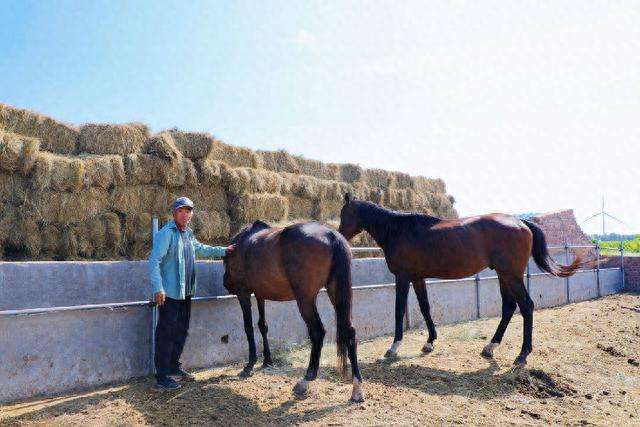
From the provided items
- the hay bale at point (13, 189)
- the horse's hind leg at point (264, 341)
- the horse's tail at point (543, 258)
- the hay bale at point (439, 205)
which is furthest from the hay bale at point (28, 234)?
the hay bale at point (439, 205)

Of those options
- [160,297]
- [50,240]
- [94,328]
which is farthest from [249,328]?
[50,240]

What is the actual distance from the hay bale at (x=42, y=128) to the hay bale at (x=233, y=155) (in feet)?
7.85

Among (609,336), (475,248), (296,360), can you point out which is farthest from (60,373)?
(609,336)

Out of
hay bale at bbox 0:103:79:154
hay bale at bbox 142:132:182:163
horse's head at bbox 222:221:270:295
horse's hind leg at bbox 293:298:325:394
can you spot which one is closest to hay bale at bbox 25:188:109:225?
hay bale at bbox 0:103:79:154

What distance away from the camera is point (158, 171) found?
843cm

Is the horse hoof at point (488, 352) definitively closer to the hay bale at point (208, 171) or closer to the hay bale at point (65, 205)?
the hay bale at point (208, 171)

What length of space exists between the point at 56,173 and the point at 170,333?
411cm

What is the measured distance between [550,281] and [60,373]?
10927mm

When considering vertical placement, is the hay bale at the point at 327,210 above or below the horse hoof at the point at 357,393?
above

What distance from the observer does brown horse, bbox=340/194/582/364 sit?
6.05 metres

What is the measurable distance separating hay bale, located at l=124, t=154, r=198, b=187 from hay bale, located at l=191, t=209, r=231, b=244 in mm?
634

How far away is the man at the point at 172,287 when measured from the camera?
14.7ft

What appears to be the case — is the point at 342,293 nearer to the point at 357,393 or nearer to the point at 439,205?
the point at 357,393

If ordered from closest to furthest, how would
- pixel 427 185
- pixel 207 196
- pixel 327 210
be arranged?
pixel 207 196, pixel 327 210, pixel 427 185
